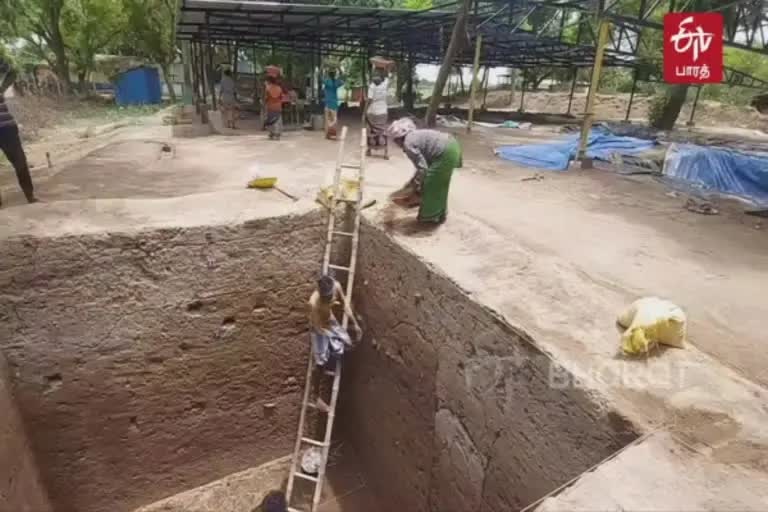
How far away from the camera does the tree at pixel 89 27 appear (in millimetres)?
22094

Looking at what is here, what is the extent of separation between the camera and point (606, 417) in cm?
252

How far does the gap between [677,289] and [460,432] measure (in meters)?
2.09

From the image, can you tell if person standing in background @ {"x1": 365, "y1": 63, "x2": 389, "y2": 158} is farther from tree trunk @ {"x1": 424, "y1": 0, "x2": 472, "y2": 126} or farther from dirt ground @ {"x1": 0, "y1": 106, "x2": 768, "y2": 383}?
tree trunk @ {"x1": 424, "y1": 0, "x2": 472, "y2": 126}

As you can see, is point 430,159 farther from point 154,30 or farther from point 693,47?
point 154,30

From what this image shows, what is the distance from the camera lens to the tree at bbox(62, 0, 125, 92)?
22.1 meters

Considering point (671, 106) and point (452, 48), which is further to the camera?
point (671, 106)

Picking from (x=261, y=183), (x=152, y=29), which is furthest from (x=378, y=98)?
(x=152, y=29)

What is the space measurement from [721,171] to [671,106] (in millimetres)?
9557

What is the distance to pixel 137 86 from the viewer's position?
1001 inches

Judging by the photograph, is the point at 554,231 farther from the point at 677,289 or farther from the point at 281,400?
the point at 281,400

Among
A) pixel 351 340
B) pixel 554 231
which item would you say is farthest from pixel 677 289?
pixel 351 340

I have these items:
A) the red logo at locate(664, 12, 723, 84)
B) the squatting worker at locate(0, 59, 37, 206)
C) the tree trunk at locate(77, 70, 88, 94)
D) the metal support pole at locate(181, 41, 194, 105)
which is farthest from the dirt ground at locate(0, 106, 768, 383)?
the tree trunk at locate(77, 70, 88, 94)

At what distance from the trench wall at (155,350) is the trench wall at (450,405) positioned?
32.8 inches

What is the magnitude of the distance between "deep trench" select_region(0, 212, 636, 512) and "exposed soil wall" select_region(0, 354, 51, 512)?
2cm
